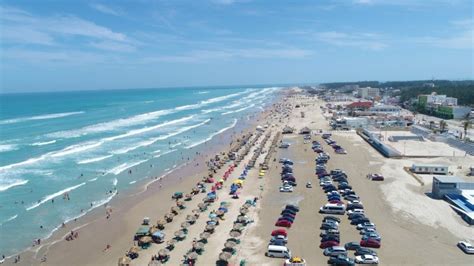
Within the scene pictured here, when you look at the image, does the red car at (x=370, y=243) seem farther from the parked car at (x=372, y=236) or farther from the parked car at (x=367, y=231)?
the parked car at (x=367, y=231)

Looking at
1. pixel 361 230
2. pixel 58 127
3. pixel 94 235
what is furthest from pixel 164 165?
pixel 58 127

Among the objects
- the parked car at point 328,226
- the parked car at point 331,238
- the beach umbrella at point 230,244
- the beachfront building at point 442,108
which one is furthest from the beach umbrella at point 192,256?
the beachfront building at point 442,108

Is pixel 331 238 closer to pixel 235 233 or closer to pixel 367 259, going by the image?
pixel 367 259

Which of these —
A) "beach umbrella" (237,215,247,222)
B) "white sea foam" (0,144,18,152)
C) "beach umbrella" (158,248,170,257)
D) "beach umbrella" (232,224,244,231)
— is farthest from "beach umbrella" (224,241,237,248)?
"white sea foam" (0,144,18,152)

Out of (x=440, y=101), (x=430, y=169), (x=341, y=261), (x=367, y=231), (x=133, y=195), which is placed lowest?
(x=133, y=195)

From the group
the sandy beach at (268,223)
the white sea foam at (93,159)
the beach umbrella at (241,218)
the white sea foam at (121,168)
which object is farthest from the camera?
the white sea foam at (93,159)

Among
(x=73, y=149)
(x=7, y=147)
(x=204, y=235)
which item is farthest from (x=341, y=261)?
(x=7, y=147)
